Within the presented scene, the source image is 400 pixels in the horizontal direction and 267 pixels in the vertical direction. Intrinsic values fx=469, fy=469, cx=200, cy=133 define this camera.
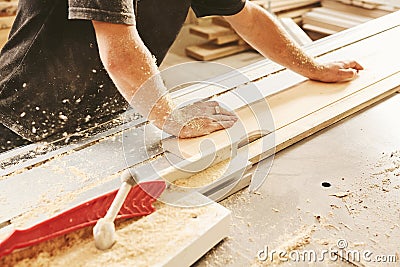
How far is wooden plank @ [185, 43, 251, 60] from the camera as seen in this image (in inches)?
165

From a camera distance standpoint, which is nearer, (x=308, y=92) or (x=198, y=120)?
(x=198, y=120)

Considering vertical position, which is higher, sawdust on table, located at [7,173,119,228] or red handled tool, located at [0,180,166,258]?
red handled tool, located at [0,180,166,258]

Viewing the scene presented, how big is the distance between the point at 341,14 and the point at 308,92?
2504mm

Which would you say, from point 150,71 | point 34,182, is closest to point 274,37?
point 150,71

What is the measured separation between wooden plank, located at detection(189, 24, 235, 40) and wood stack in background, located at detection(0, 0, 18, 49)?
68.0 inches

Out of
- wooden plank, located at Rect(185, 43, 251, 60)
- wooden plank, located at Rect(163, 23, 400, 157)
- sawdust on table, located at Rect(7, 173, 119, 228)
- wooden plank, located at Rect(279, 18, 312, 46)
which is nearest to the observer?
sawdust on table, located at Rect(7, 173, 119, 228)

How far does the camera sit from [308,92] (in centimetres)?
172

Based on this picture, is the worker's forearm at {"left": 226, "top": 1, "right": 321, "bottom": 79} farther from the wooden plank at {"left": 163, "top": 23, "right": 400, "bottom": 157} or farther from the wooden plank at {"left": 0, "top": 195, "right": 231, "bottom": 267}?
the wooden plank at {"left": 0, "top": 195, "right": 231, "bottom": 267}

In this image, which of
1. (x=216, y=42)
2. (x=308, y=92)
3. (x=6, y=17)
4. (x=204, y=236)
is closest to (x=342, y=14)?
(x=216, y=42)

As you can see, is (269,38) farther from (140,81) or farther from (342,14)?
(342,14)

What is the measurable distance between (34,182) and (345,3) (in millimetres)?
3443

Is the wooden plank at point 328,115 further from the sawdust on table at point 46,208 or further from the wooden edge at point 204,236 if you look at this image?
the sawdust on table at point 46,208


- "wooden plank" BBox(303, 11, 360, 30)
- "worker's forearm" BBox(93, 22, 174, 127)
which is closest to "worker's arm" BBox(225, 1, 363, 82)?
"worker's forearm" BBox(93, 22, 174, 127)

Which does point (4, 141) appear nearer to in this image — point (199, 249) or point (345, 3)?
point (199, 249)
